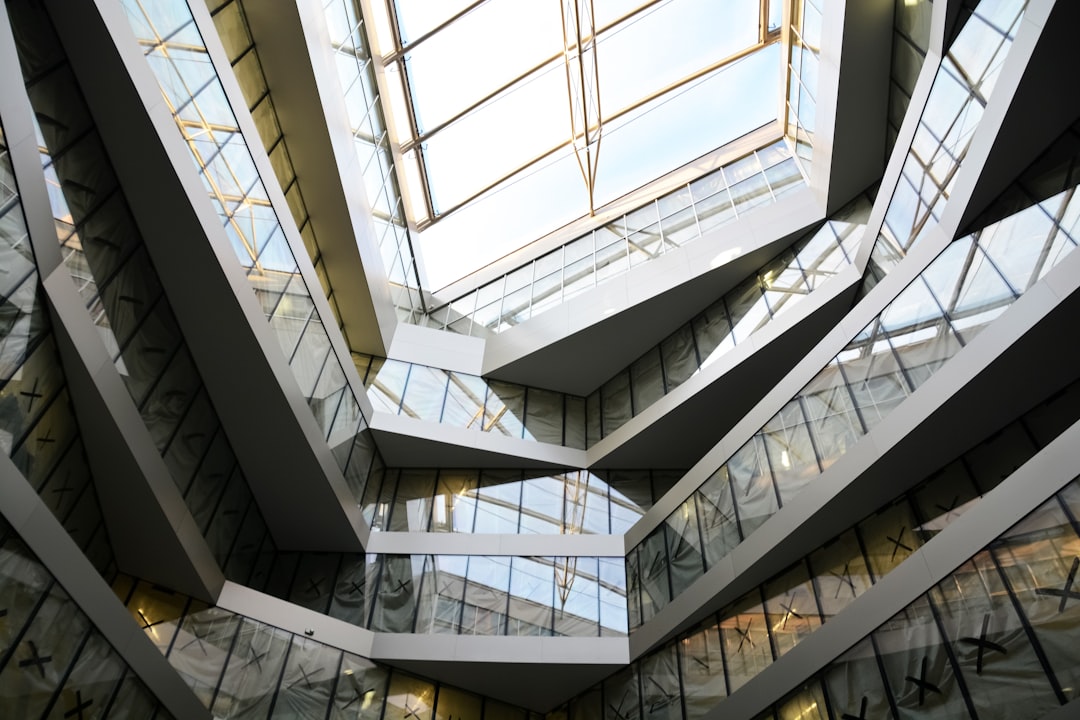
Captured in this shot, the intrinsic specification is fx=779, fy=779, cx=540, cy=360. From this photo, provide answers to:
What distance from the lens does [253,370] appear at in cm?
1422

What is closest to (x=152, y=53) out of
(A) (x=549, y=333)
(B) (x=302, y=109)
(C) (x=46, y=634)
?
(B) (x=302, y=109)

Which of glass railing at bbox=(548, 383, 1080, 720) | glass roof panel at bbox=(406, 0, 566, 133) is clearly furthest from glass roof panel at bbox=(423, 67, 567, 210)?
glass railing at bbox=(548, 383, 1080, 720)

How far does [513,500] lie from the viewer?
21172 millimetres

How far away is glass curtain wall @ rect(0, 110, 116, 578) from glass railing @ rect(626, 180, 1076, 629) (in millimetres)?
11339

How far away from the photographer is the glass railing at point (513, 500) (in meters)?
20.2

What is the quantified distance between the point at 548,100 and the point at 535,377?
10.2m

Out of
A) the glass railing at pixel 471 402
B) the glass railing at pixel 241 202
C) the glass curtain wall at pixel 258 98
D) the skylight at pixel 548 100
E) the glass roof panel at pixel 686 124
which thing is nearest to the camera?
the glass railing at pixel 241 202

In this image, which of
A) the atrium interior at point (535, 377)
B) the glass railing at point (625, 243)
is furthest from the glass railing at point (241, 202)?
the glass railing at point (625, 243)

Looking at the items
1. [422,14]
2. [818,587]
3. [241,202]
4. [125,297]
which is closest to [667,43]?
[422,14]

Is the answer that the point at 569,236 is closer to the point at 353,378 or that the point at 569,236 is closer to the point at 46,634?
the point at 353,378

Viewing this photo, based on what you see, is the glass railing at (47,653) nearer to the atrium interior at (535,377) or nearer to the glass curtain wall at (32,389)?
the atrium interior at (535,377)

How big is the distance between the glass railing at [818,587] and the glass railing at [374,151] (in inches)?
575

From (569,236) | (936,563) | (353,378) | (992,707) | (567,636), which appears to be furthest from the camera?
(569,236)

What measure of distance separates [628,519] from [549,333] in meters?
6.38
